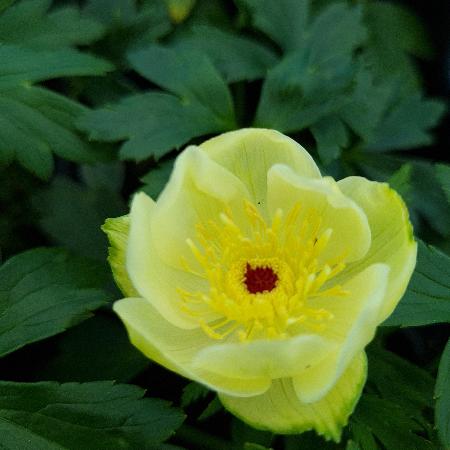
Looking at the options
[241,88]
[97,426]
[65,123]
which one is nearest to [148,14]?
[241,88]

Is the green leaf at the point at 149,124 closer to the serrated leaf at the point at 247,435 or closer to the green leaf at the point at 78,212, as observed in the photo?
the green leaf at the point at 78,212

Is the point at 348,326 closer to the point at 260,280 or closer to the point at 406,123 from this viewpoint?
the point at 260,280

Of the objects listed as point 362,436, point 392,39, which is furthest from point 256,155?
point 392,39

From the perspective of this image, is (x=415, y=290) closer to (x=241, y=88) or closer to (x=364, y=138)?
(x=364, y=138)

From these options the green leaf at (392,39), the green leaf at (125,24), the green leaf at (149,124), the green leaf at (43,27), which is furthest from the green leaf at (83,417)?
the green leaf at (392,39)

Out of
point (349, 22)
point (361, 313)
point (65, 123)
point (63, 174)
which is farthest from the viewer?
point (63, 174)

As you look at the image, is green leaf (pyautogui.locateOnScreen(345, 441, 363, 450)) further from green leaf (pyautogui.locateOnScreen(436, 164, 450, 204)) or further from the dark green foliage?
green leaf (pyautogui.locateOnScreen(436, 164, 450, 204))
